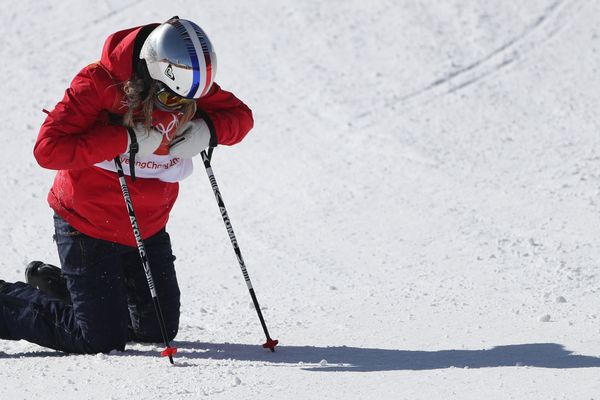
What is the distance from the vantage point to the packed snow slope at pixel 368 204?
4.41 metres

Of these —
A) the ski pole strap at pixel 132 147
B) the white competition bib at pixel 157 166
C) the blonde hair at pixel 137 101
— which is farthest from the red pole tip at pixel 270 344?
the blonde hair at pixel 137 101

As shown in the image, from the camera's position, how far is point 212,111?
514cm

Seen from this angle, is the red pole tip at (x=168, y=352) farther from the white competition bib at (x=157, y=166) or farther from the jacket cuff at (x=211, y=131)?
the jacket cuff at (x=211, y=131)

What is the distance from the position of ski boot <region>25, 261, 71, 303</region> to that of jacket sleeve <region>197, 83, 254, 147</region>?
125 cm

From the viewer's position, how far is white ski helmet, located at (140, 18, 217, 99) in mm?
4438

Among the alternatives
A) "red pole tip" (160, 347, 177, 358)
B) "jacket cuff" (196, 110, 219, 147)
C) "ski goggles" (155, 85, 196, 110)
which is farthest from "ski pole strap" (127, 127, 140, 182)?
"red pole tip" (160, 347, 177, 358)

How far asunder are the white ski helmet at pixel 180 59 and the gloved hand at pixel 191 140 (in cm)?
31

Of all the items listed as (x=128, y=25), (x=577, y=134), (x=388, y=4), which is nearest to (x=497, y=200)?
(x=577, y=134)

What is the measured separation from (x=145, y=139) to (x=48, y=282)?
1.23 meters

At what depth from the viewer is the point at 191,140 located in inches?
189

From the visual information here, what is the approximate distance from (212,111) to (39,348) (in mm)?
1604

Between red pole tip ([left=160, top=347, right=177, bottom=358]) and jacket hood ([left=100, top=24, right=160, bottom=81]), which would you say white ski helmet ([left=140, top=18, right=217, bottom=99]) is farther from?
red pole tip ([left=160, top=347, right=177, bottom=358])

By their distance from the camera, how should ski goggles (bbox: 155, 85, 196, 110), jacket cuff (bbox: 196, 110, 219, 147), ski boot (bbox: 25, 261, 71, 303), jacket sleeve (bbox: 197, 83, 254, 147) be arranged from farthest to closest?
ski boot (bbox: 25, 261, 71, 303), jacket sleeve (bbox: 197, 83, 254, 147), jacket cuff (bbox: 196, 110, 219, 147), ski goggles (bbox: 155, 85, 196, 110)

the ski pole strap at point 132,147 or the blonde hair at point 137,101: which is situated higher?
the blonde hair at point 137,101
